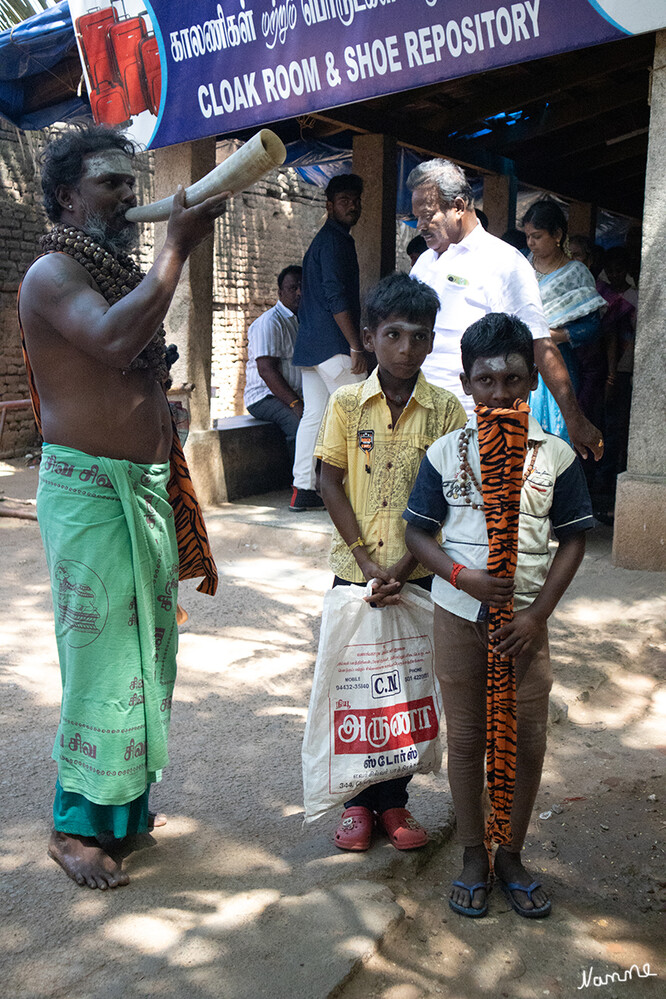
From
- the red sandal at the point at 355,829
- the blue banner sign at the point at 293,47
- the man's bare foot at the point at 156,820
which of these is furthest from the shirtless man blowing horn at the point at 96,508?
the blue banner sign at the point at 293,47

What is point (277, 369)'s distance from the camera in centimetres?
700

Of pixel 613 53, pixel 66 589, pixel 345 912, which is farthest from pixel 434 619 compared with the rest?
pixel 613 53

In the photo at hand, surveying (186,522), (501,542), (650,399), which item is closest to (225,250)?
(650,399)

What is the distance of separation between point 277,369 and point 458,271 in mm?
3875

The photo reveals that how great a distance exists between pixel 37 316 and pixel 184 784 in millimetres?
1504

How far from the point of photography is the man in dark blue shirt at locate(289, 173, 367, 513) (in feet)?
18.6

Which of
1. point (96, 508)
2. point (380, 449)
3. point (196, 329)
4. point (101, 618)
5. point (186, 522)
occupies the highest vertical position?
point (196, 329)

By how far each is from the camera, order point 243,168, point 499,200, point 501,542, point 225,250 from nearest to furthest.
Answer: point 243,168, point 501,542, point 499,200, point 225,250

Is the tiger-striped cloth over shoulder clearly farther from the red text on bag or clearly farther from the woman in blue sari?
the woman in blue sari

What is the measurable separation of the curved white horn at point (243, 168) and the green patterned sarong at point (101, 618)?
0.66m

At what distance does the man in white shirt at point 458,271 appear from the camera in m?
3.19

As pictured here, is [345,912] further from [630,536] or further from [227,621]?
[630,536]

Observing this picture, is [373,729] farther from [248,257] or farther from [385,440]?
[248,257]

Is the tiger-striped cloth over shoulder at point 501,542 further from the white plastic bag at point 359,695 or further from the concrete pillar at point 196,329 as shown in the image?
the concrete pillar at point 196,329
